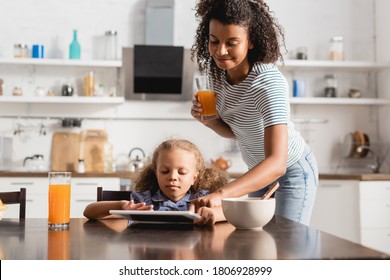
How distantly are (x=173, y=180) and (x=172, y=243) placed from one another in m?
0.60

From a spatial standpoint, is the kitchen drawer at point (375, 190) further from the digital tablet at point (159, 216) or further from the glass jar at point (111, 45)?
the digital tablet at point (159, 216)

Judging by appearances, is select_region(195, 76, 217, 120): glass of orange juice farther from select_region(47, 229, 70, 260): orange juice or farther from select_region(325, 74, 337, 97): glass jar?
select_region(325, 74, 337, 97): glass jar

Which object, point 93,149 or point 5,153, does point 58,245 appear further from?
point 5,153

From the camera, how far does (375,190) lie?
4.43 meters

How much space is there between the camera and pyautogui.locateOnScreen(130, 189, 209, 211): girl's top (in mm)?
1788

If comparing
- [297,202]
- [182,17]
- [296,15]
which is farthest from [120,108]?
[297,202]

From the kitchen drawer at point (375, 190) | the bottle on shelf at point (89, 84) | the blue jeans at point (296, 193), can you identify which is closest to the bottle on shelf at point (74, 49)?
the bottle on shelf at point (89, 84)

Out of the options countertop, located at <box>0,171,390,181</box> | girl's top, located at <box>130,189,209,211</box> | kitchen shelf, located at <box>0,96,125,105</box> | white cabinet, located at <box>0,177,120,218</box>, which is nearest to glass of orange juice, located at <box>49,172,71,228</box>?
girl's top, located at <box>130,189,209,211</box>

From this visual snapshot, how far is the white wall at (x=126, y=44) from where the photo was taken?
494 cm

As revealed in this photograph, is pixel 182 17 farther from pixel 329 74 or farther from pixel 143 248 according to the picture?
pixel 143 248

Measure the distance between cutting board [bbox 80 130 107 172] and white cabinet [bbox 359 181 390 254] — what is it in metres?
2.18

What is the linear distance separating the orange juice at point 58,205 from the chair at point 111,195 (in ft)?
1.64

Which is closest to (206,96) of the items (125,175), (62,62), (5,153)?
(125,175)

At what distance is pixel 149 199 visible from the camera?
5.98 ft
